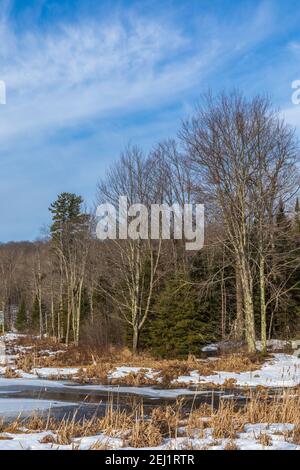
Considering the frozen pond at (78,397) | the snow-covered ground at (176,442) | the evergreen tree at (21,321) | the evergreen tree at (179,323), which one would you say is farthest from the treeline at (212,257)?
the evergreen tree at (21,321)

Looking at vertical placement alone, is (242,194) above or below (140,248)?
above

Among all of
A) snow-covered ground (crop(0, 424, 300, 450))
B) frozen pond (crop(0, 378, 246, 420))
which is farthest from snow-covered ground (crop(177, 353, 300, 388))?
snow-covered ground (crop(0, 424, 300, 450))

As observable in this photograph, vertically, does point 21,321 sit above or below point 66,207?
below

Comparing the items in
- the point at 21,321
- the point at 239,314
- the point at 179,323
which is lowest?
the point at 21,321

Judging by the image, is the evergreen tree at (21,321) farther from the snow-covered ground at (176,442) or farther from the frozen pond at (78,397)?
the snow-covered ground at (176,442)

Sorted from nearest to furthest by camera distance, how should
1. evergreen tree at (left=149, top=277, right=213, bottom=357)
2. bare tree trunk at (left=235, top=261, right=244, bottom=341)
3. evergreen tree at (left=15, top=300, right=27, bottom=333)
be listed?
evergreen tree at (left=149, top=277, right=213, bottom=357), bare tree trunk at (left=235, top=261, right=244, bottom=341), evergreen tree at (left=15, top=300, right=27, bottom=333)

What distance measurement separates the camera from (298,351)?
23.9 meters

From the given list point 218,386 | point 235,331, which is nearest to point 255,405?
point 218,386

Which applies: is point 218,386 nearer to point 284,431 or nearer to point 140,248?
point 284,431

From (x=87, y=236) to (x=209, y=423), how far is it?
3172cm

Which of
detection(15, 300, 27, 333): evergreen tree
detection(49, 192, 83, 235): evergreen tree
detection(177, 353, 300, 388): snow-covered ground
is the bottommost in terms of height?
detection(15, 300, 27, 333): evergreen tree

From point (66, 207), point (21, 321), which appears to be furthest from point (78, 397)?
point (21, 321)

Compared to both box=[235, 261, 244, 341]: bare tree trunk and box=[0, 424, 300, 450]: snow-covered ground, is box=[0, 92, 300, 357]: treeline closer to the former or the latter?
box=[235, 261, 244, 341]: bare tree trunk

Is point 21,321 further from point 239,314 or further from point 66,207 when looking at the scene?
point 239,314
